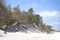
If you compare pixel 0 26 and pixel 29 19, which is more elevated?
pixel 29 19

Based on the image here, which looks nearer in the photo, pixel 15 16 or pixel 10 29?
pixel 10 29

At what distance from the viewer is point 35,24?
37.4 metres

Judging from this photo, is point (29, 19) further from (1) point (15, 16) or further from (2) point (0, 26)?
(2) point (0, 26)

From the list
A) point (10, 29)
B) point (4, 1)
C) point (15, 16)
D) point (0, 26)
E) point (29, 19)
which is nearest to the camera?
point (4, 1)

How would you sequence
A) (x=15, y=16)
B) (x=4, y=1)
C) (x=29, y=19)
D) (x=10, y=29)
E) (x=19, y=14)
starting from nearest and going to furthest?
(x=4, y=1), (x=10, y=29), (x=15, y=16), (x=19, y=14), (x=29, y=19)

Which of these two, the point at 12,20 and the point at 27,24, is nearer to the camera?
the point at 12,20

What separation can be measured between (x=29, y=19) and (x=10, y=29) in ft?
28.2

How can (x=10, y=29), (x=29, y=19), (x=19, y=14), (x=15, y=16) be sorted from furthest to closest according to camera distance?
(x=29, y=19) < (x=19, y=14) < (x=15, y=16) < (x=10, y=29)

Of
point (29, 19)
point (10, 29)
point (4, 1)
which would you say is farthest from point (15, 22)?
point (4, 1)

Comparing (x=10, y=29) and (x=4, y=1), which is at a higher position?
(x=4, y=1)

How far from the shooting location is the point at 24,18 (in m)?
32.4

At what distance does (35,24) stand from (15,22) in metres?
7.62

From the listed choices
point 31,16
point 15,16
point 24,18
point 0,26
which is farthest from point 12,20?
point 31,16

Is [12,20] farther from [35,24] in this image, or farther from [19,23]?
[35,24]
